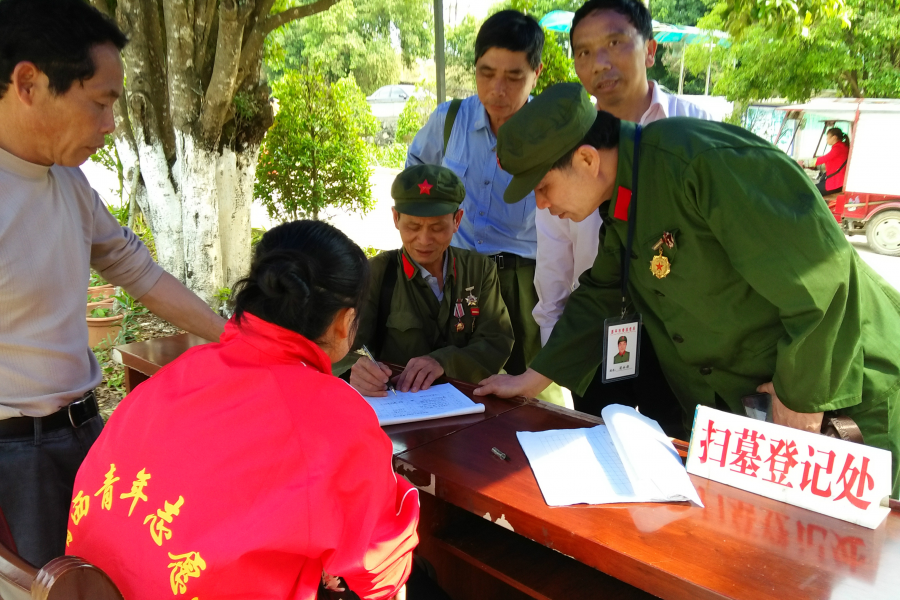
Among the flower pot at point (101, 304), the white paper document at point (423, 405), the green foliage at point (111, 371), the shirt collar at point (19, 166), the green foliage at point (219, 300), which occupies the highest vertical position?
the shirt collar at point (19, 166)

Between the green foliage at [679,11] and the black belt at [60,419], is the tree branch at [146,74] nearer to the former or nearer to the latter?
the black belt at [60,419]

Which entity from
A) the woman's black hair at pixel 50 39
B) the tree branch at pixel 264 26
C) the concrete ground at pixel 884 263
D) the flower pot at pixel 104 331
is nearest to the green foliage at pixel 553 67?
the tree branch at pixel 264 26

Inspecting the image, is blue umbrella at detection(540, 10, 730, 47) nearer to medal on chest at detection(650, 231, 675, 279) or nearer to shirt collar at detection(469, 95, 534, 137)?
shirt collar at detection(469, 95, 534, 137)

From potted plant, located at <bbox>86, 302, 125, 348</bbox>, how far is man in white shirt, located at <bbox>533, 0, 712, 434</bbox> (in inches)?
133

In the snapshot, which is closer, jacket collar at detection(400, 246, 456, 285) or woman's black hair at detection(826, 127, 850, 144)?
jacket collar at detection(400, 246, 456, 285)

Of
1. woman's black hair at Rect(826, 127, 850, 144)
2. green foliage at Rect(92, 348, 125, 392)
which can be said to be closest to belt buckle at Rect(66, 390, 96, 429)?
green foliage at Rect(92, 348, 125, 392)

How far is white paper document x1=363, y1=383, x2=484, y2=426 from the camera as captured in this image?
1.87 meters

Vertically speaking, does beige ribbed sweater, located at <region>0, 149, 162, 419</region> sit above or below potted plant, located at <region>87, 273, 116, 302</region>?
above

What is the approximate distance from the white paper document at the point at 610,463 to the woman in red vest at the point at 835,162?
1089cm

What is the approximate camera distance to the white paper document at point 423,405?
187cm

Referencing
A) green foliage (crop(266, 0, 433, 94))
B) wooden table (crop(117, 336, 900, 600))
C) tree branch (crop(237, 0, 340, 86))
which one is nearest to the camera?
wooden table (crop(117, 336, 900, 600))

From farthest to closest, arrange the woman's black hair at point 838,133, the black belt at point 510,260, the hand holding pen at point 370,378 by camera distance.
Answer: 1. the woman's black hair at point 838,133
2. the black belt at point 510,260
3. the hand holding pen at point 370,378

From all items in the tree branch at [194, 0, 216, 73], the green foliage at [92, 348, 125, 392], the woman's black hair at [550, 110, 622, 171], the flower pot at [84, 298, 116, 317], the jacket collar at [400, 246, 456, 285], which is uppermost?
the tree branch at [194, 0, 216, 73]

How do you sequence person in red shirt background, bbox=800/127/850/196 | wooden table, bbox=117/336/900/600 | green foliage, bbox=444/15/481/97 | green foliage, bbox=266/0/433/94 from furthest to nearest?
green foliage, bbox=266/0/433/94, green foliage, bbox=444/15/481/97, person in red shirt background, bbox=800/127/850/196, wooden table, bbox=117/336/900/600
